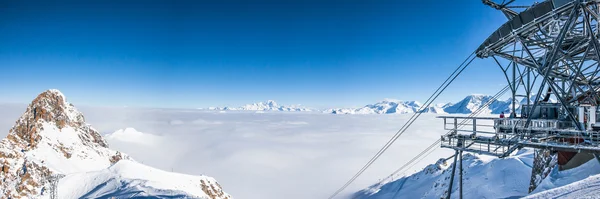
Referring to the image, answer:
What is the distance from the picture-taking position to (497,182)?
48719 millimetres

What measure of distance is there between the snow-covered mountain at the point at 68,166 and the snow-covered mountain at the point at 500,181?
57.9 m

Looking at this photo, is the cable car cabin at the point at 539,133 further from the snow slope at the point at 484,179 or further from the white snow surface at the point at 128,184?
the white snow surface at the point at 128,184

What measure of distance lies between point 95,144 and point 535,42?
691 feet

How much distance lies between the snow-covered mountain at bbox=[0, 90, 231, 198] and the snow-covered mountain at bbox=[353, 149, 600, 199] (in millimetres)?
57942

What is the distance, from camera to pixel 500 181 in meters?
48.7

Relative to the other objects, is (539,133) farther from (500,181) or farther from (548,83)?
(500,181)

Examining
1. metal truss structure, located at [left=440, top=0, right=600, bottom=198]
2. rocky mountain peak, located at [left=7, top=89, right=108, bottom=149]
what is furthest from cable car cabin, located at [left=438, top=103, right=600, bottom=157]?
rocky mountain peak, located at [left=7, top=89, right=108, bottom=149]

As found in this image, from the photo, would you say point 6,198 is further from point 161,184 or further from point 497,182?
point 497,182

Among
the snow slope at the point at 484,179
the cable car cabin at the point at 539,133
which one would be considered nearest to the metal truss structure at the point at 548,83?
the cable car cabin at the point at 539,133

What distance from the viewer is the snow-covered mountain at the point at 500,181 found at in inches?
488

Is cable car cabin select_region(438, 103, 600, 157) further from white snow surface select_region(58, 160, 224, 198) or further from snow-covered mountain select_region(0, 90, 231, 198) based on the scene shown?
snow-covered mountain select_region(0, 90, 231, 198)

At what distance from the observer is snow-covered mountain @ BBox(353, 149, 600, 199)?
40.7ft

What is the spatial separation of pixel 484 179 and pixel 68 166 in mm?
162451

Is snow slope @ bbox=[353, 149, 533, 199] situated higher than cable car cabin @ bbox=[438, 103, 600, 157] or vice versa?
cable car cabin @ bbox=[438, 103, 600, 157]
